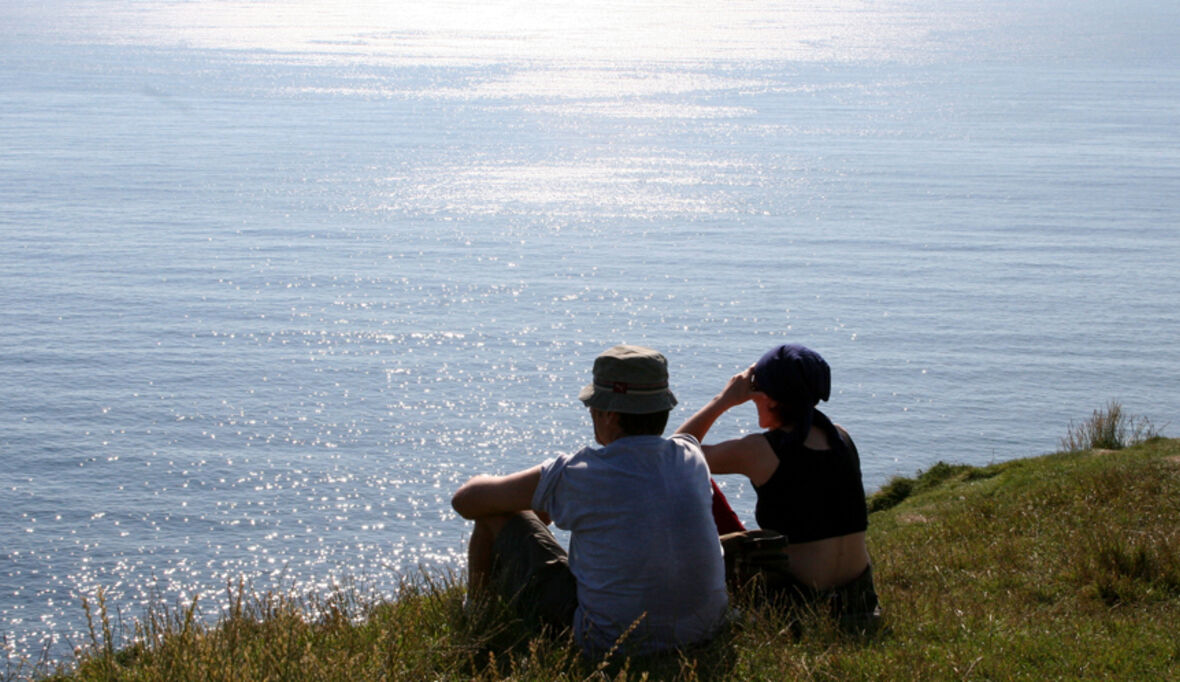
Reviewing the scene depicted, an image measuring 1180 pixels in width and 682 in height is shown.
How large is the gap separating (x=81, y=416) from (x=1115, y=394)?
23.3 meters

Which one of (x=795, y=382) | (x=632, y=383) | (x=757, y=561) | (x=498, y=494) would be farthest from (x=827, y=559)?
(x=498, y=494)

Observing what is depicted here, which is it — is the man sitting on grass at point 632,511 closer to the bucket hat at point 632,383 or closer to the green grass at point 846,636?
the bucket hat at point 632,383

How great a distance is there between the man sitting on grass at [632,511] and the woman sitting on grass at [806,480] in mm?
470

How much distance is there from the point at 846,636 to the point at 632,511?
3.92 feet

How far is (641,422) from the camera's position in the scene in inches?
182

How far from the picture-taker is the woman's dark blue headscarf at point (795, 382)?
5.09 meters

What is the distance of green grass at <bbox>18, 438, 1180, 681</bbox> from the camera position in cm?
449

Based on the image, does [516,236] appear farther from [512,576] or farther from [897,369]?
[512,576]

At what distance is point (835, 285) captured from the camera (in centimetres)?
3812

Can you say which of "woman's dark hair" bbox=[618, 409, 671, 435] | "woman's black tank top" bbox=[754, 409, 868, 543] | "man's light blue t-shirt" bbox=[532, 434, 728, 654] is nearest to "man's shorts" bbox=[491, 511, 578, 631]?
"man's light blue t-shirt" bbox=[532, 434, 728, 654]

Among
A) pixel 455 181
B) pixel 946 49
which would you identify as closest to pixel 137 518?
pixel 455 181

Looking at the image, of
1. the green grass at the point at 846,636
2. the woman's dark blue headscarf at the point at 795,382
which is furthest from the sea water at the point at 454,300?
the woman's dark blue headscarf at the point at 795,382

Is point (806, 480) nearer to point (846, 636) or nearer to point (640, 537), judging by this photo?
point (846, 636)

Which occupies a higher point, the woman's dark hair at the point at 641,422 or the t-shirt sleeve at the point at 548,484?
the woman's dark hair at the point at 641,422
